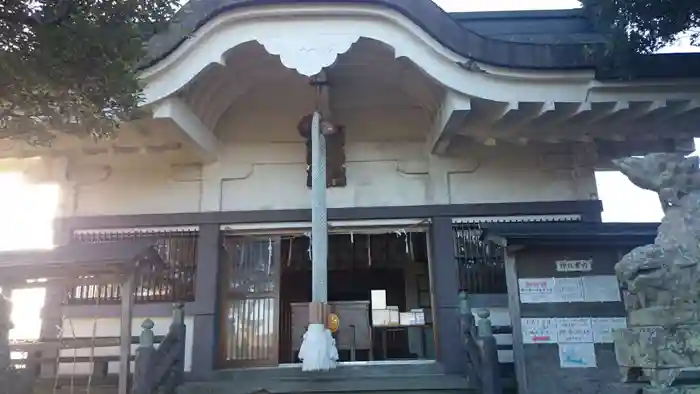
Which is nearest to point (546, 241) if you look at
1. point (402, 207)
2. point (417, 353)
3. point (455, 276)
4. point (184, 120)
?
point (455, 276)

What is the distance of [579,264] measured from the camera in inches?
233

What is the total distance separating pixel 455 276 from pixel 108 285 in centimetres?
431

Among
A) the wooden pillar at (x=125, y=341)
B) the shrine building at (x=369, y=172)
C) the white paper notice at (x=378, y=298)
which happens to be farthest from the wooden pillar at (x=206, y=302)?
the white paper notice at (x=378, y=298)

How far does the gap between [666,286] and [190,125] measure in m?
5.11

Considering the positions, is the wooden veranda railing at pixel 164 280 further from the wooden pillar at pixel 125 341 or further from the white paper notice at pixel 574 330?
the white paper notice at pixel 574 330

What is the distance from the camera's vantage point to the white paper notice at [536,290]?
5785 mm

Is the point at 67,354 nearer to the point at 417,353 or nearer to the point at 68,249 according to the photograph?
the point at 68,249

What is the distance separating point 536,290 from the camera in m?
5.81

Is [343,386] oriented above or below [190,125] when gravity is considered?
below

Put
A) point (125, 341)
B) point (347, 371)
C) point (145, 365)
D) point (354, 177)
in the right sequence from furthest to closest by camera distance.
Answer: point (354, 177), point (347, 371), point (125, 341), point (145, 365)

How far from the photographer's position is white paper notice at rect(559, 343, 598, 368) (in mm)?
5562

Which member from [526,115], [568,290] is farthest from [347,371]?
[526,115]

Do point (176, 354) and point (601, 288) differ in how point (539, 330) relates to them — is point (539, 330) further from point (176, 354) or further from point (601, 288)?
point (176, 354)

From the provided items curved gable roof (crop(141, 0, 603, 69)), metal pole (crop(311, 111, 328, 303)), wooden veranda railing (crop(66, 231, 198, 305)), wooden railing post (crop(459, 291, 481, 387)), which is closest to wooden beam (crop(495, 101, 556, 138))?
curved gable roof (crop(141, 0, 603, 69))
